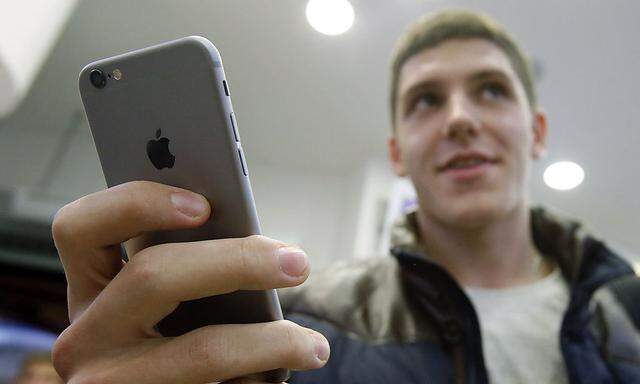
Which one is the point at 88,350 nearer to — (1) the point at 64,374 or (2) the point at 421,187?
(1) the point at 64,374

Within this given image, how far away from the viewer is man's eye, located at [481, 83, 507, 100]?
0.58 meters

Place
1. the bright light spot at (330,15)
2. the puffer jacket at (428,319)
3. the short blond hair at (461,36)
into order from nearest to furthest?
the puffer jacket at (428,319) < the short blond hair at (461,36) < the bright light spot at (330,15)

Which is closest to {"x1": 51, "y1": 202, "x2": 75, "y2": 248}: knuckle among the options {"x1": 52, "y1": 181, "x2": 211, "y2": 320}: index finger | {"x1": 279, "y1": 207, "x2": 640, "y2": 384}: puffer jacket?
{"x1": 52, "y1": 181, "x2": 211, "y2": 320}: index finger

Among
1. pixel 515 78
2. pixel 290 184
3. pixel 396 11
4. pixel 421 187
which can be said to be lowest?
pixel 290 184

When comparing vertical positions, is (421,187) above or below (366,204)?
above

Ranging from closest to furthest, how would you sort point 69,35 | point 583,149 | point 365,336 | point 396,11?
point 365,336 < point 69,35 < point 396,11 < point 583,149

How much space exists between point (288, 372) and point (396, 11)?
0.95 meters

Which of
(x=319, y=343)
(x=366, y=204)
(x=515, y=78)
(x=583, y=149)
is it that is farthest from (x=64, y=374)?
(x=583, y=149)

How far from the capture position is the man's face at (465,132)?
0.53m

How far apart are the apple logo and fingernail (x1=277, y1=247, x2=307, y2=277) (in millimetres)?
81

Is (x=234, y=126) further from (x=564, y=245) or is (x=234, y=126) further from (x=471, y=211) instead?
(x=564, y=245)

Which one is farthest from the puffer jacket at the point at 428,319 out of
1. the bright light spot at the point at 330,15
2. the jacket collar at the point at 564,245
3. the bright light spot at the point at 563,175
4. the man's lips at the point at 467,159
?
the bright light spot at the point at 563,175

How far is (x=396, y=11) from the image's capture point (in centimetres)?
100

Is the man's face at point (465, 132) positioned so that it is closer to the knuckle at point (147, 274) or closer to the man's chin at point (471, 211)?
the man's chin at point (471, 211)
